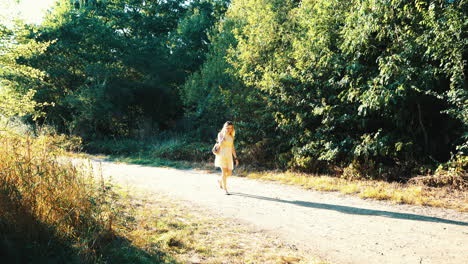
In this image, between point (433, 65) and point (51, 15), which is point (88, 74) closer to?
point (51, 15)

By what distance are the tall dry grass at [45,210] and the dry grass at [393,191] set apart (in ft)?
21.1

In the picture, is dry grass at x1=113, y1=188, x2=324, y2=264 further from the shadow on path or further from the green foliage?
the green foliage

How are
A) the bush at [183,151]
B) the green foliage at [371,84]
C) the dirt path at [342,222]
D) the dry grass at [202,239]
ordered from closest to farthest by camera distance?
the dry grass at [202,239] → the dirt path at [342,222] → the green foliage at [371,84] → the bush at [183,151]

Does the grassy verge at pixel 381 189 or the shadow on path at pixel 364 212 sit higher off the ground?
the grassy verge at pixel 381 189

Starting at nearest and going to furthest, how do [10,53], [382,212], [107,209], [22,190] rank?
1. [22,190]
2. [107,209]
3. [382,212]
4. [10,53]

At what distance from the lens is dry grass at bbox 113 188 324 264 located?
4.45m

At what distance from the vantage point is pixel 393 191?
8.31 metres

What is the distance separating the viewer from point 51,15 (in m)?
24.5

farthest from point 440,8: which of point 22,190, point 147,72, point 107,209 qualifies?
point 147,72

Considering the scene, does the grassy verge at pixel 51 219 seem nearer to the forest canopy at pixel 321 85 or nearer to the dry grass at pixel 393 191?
the forest canopy at pixel 321 85

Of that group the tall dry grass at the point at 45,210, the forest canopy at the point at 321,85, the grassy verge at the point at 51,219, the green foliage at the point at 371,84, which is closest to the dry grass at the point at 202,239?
the grassy verge at the point at 51,219

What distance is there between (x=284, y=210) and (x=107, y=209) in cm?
379

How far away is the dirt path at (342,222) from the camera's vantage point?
15.5ft

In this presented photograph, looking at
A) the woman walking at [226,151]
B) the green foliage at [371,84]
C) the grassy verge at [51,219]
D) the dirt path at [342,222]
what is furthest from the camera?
the woman walking at [226,151]
